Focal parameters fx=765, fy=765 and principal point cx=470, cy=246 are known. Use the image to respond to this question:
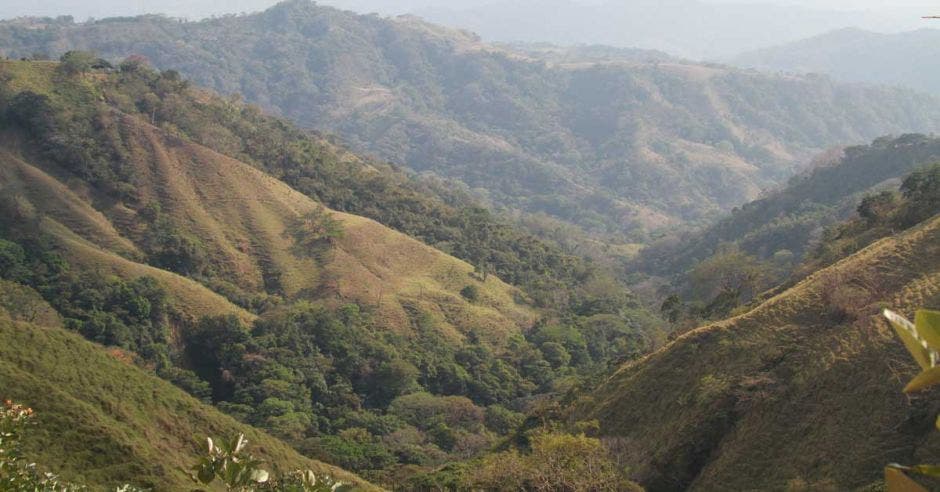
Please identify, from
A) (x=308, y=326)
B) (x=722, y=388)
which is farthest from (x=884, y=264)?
(x=308, y=326)

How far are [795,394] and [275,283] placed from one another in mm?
47121

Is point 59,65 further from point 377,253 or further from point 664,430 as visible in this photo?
point 664,430

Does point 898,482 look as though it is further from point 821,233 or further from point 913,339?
point 821,233

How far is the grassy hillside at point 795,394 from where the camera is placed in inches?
913

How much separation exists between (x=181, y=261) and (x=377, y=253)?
57.7ft

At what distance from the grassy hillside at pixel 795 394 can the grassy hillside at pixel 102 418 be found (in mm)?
12078

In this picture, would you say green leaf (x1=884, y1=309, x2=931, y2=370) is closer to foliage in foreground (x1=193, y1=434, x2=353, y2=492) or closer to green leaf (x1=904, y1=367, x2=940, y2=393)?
green leaf (x1=904, y1=367, x2=940, y2=393)

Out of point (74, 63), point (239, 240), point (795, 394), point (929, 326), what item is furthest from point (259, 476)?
point (74, 63)

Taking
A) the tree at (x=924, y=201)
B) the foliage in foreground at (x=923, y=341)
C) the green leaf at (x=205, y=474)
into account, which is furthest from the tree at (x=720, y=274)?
the foliage in foreground at (x=923, y=341)

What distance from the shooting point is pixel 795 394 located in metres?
26.5

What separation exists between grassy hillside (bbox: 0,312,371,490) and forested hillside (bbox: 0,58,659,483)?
30.1 feet

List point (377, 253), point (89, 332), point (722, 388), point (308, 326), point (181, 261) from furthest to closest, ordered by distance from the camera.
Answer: point (377, 253) < point (181, 261) < point (308, 326) < point (89, 332) < point (722, 388)

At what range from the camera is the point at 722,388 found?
Result: 28.7 m

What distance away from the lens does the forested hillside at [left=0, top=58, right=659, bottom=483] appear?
50000mm
